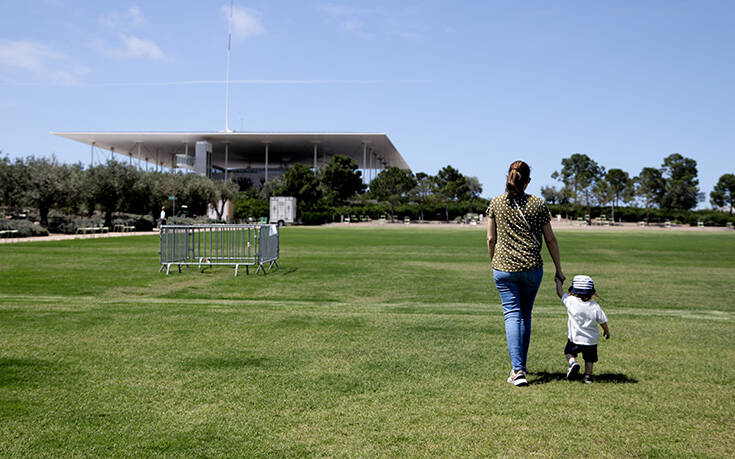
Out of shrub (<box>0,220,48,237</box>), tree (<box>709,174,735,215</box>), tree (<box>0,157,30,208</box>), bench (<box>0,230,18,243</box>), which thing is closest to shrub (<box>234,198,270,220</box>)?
tree (<box>0,157,30,208</box>)

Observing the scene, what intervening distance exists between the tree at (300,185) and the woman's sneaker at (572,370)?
255ft

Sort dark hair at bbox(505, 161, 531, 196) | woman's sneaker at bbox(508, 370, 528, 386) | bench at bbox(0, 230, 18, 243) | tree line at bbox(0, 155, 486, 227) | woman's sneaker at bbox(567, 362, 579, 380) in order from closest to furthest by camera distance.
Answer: woman's sneaker at bbox(508, 370, 528, 386), dark hair at bbox(505, 161, 531, 196), woman's sneaker at bbox(567, 362, 579, 380), bench at bbox(0, 230, 18, 243), tree line at bbox(0, 155, 486, 227)

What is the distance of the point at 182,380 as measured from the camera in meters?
5.16

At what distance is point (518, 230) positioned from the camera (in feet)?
16.9

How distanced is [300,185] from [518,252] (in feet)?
261

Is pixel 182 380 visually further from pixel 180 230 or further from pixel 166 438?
pixel 180 230

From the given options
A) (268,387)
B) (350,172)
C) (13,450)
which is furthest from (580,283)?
(350,172)

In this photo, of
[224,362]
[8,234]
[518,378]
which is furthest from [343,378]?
[8,234]

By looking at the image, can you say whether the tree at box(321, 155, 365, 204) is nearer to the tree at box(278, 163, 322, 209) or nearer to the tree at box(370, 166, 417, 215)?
the tree at box(370, 166, 417, 215)

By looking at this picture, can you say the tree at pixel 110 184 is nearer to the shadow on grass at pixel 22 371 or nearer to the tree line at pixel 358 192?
the tree line at pixel 358 192

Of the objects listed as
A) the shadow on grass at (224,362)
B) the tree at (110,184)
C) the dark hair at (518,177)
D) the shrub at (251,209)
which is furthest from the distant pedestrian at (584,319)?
the shrub at (251,209)

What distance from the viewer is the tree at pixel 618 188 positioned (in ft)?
310

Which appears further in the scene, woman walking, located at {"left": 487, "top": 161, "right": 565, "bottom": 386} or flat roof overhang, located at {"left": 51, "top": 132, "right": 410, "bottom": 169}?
flat roof overhang, located at {"left": 51, "top": 132, "right": 410, "bottom": 169}

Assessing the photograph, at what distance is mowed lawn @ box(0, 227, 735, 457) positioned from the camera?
152 inches
